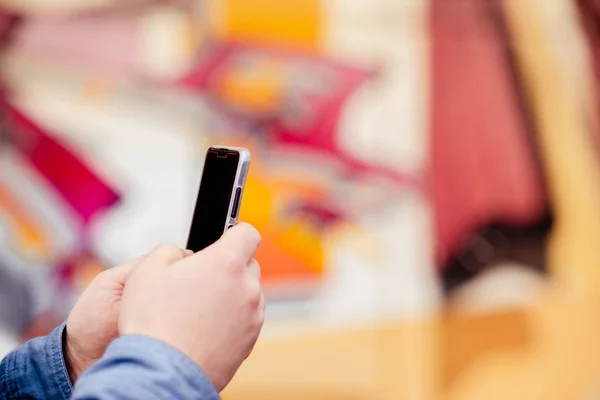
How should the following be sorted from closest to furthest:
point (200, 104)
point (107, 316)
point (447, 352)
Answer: point (107, 316) < point (200, 104) < point (447, 352)

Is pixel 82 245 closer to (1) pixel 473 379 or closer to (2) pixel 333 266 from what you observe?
(2) pixel 333 266

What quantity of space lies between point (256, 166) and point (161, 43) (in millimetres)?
354

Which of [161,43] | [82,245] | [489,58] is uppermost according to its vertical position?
[489,58]

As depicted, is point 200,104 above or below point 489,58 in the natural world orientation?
below

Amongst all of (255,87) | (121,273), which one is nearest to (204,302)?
(121,273)

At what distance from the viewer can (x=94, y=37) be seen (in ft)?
4.40

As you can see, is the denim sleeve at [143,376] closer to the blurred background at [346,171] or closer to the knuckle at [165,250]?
the knuckle at [165,250]

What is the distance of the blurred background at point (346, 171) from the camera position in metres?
1.31

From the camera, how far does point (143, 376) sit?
379 mm

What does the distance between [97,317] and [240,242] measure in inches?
6.4

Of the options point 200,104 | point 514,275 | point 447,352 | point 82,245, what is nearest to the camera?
point 82,245

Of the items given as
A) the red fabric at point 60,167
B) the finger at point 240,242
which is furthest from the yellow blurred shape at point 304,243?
the finger at point 240,242

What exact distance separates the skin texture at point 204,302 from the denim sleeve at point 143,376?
0.01 m

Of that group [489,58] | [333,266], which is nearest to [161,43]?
[333,266]
